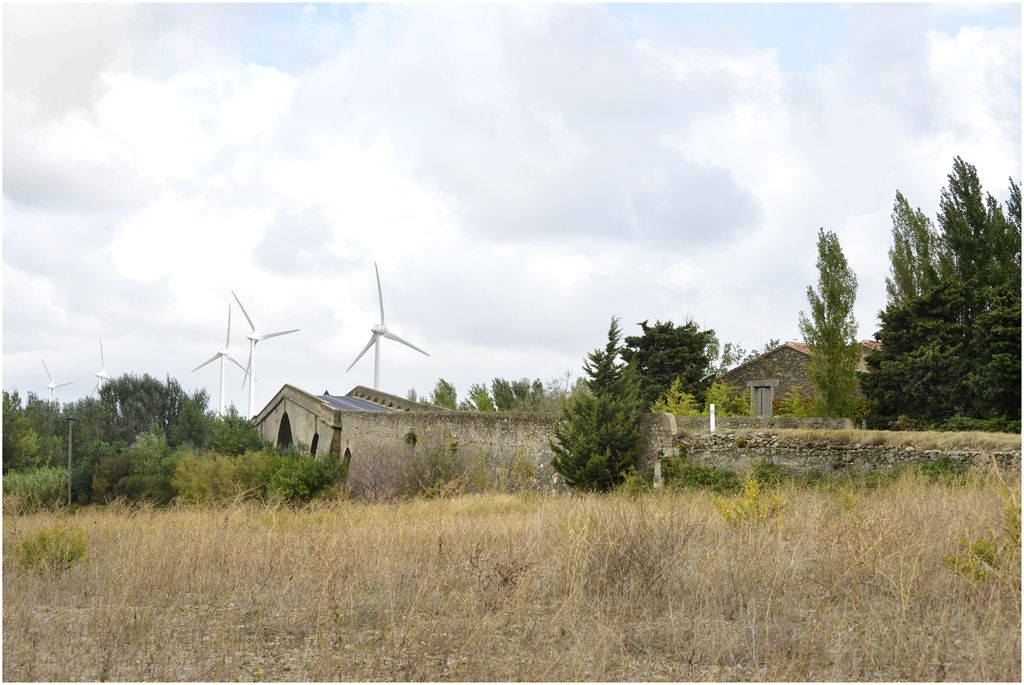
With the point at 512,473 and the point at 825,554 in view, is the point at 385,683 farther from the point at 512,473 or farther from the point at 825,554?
the point at 512,473

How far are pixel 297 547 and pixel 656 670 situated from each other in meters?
4.60

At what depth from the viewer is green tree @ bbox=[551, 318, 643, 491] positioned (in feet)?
68.8

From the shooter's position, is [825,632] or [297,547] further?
[297,547]

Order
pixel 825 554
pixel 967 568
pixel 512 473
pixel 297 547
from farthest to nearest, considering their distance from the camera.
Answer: pixel 512 473, pixel 297 547, pixel 825 554, pixel 967 568

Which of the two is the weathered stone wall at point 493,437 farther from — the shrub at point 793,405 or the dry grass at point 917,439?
the shrub at point 793,405

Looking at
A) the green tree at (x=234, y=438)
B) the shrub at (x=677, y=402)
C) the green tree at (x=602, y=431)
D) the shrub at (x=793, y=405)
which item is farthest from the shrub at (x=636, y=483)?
the green tree at (x=234, y=438)

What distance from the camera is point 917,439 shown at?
18.6m

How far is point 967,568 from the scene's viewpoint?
277 inches

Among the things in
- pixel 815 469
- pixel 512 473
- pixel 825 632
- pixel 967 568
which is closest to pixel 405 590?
pixel 825 632

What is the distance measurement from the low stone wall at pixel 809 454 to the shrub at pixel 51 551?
14.1 m

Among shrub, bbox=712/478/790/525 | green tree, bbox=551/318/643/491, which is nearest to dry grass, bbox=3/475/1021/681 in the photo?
shrub, bbox=712/478/790/525

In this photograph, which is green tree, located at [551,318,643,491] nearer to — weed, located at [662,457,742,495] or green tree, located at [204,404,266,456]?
weed, located at [662,457,742,495]

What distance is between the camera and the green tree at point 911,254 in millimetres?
34594

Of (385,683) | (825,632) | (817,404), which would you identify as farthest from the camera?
(817,404)
